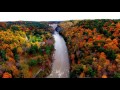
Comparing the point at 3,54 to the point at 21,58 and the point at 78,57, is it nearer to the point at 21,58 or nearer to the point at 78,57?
the point at 21,58

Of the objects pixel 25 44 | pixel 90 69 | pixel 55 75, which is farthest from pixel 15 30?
pixel 90 69

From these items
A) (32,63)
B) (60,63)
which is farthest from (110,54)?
(32,63)

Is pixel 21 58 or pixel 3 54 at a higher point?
pixel 3 54

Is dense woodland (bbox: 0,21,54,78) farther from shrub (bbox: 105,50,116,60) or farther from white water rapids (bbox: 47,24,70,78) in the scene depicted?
shrub (bbox: 105,50,116,60)

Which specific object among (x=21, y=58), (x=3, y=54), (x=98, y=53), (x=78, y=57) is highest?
(x=98, y=53)

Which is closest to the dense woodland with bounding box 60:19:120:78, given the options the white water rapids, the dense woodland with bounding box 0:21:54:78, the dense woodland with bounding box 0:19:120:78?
the dense woodland with bounding box 0:19:120:78

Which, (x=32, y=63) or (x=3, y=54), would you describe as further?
(x=3, y=54)

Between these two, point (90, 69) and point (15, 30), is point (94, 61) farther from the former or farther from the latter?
point (15, 30)

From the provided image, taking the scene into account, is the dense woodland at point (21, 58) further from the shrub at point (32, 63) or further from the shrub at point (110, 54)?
the shrub at point (110, 54)

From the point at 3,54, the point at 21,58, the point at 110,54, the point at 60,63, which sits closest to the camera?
the point at 110,54
